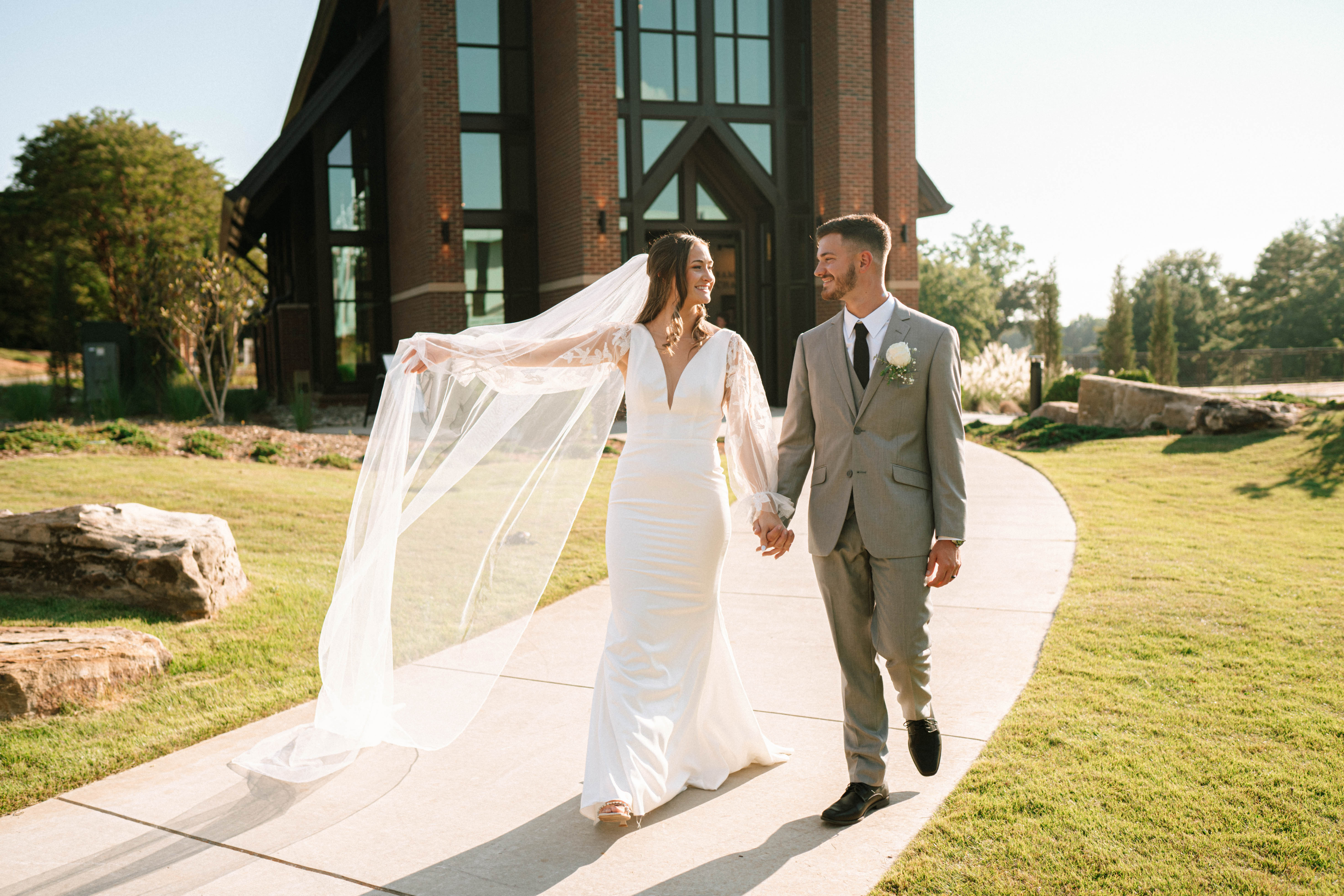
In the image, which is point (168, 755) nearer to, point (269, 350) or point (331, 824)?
point (331, 824)

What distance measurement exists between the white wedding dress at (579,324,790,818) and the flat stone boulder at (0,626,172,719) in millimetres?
2725

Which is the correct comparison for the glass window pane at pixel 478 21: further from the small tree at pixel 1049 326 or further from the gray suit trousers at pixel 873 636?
the gray suit trousers at pixel 873 636

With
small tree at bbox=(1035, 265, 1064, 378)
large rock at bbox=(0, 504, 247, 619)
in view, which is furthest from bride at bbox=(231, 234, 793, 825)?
small tree at bbox=(1035, 265, 1064, 378)

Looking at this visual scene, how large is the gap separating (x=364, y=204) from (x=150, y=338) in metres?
5.48

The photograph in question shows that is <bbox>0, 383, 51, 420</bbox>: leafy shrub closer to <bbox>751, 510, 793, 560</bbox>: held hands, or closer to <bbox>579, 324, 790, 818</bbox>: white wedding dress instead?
<bbox>579, 324, 790, 818</bbox>: white wedding dress

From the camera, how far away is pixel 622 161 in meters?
19.2

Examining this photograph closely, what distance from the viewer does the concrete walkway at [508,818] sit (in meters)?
Answer: 3.13

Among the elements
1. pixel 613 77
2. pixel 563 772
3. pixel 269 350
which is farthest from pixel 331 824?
pixel 269 350

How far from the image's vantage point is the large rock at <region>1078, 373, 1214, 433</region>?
50.0 ft

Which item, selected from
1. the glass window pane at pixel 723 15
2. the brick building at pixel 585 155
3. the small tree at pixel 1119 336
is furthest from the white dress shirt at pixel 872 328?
the small tree at pixel 1119 336

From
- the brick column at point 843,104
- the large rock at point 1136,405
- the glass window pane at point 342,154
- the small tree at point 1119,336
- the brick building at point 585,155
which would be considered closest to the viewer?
the large rock at point 1136,405

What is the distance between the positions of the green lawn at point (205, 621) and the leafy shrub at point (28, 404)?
23.5 ft

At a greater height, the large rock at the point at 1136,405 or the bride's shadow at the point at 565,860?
the large rock at the point at 1136,405

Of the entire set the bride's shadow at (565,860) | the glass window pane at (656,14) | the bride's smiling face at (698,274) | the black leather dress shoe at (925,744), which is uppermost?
the glass window pane at (656,14)
